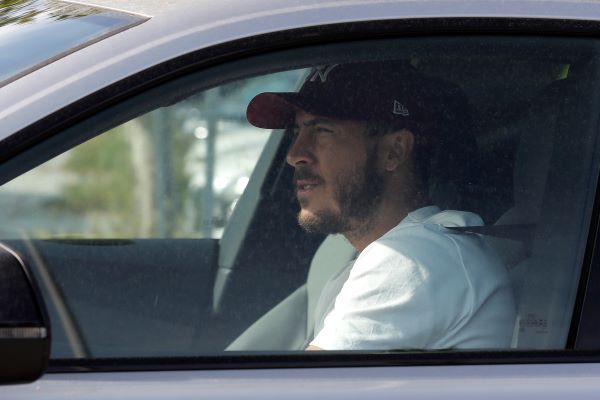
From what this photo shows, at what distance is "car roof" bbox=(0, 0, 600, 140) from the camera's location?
170 cm

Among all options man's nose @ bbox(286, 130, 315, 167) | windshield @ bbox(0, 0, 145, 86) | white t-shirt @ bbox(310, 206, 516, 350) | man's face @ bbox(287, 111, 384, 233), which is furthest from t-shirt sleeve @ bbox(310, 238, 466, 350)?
windshield @ bbox(0, 0, 145, 86)

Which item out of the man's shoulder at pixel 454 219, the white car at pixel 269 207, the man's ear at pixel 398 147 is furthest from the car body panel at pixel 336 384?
the man's ear at pixel 398 147

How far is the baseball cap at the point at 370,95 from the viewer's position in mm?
1867

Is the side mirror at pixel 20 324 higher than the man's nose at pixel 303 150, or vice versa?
the man's nose at pixel 303 150

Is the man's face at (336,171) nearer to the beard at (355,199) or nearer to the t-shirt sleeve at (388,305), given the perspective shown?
the beard at (355,199)

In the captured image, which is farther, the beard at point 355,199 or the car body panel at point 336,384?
the beard at point 355,199

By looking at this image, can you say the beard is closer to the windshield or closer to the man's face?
the man's face

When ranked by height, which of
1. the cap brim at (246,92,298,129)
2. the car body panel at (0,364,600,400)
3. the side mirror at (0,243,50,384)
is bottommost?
the car body panel at (0,364,600,400)

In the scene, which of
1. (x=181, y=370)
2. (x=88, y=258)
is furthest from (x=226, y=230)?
(x=181, y=370)

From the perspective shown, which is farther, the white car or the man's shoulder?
the man's shoulder

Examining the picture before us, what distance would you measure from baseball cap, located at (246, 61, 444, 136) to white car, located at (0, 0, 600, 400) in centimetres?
2

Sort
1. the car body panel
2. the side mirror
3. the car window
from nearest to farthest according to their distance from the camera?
1. the side mirror
2. the car body panel
3. the car window

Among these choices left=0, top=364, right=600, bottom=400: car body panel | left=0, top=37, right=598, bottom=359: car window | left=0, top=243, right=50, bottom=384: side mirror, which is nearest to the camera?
left=0, top=243, right=50, bottom=384: side mirror

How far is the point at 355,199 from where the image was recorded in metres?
2.02
